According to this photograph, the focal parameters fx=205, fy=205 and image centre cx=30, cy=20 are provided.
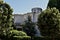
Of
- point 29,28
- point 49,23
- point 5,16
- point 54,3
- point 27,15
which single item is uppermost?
point 54,3

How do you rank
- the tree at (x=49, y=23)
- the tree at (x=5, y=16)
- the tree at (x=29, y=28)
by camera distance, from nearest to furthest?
the tree at (x=5, y=16), the tree at (x=49, y=23), the tree at (x=29, y=28)

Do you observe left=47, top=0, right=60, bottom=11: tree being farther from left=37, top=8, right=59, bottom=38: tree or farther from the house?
left=37, top=8, right=59, bottom=38: tree

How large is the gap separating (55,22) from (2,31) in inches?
238

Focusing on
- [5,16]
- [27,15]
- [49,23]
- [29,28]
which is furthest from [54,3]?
[5,16]

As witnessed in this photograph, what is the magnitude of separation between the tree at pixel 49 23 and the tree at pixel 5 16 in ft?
12.2

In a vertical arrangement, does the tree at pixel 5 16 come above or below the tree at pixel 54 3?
below

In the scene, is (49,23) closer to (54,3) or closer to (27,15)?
(54,3)

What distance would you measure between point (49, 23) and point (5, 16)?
5.03 metres

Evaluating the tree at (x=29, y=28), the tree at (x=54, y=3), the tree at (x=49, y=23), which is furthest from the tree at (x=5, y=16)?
the tree at (x=54, y=3)

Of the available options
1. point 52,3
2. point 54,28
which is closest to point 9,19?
point 54,28

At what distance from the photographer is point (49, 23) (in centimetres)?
2334

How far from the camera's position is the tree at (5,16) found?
887 inches

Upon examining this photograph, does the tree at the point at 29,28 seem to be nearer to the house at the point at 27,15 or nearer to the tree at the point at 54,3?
the house at the point at 27,15

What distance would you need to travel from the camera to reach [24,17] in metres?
38.1
